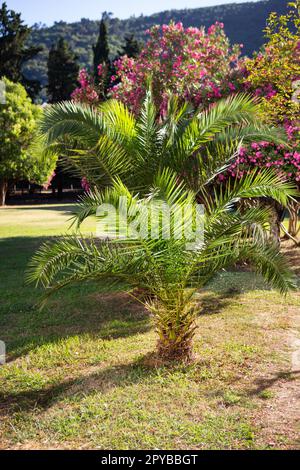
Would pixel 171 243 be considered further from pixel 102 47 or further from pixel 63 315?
pixel 102 47

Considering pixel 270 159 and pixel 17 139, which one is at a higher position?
pixel 17 139

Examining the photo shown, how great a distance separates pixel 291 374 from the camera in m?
5.27

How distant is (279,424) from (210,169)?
364cm

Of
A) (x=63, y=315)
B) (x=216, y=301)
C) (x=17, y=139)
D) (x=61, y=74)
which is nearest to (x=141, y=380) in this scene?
(x=63, y=315)

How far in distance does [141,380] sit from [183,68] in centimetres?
897

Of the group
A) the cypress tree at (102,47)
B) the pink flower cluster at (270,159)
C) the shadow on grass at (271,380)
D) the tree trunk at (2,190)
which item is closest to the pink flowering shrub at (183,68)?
the pink flower cluster at (270,159)

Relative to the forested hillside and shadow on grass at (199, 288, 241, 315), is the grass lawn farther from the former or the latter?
the forested hillside

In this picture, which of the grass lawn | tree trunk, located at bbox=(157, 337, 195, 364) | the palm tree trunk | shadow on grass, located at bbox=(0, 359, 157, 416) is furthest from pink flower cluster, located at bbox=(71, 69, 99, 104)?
shadow on grass, located at bbox=(0, 359, 157, 416)

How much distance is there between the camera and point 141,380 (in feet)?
16.8

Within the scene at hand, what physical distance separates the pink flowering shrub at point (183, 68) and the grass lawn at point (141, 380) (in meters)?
5.14

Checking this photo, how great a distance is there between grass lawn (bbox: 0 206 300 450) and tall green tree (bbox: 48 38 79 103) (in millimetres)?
35438

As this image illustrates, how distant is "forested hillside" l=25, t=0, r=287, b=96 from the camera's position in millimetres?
90938

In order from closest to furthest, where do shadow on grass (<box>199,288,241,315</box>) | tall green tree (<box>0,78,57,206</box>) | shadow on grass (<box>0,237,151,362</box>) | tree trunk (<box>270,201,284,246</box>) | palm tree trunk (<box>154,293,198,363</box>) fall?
1. palm tree trunk (<box>154,293,198,363</box>)
2. shadow on grass (<box>0,237,151,362</box>)
3. shadow on grass (<box>199,288,241,315</box>)
4. tree trunk (<box>270,201,284,246</box>)
5. tall green tree (<box>0,78,57,206</box>)

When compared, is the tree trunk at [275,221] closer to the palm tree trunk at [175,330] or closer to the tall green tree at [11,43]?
the palm tree trunk at [175,330]
